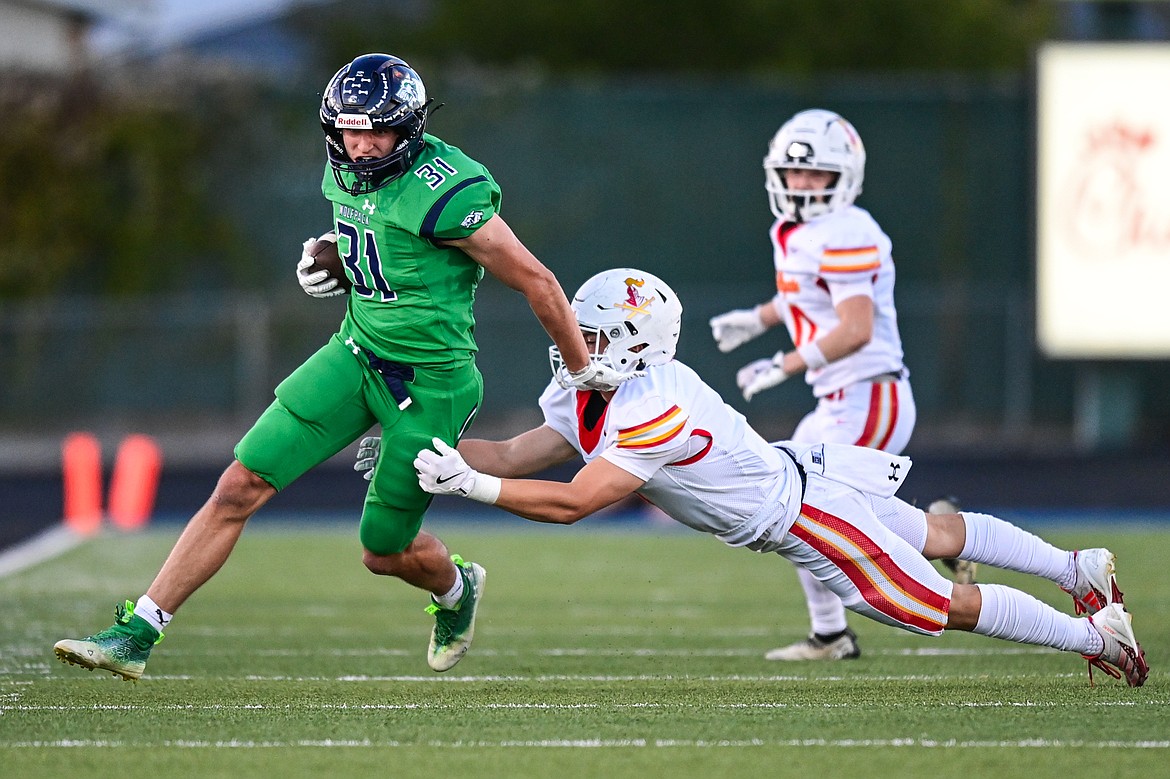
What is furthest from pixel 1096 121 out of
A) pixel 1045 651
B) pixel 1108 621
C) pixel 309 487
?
pixel 1108 621

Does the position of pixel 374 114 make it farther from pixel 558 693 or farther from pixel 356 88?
pixel 558 693

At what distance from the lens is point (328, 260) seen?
554cm

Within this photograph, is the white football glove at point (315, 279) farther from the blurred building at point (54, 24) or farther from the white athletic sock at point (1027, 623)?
the blurred building at point (54, 24)

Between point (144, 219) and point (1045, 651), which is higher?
point (144, 219)

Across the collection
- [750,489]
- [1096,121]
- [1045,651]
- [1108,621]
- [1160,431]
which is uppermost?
[1096,121]

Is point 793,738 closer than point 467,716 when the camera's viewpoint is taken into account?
Yes

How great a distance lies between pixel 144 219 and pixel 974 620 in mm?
14800

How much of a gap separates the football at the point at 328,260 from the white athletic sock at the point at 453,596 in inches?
40.9

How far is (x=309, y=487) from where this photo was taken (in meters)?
15.5

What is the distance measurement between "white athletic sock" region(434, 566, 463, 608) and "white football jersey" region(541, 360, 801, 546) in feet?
2.80

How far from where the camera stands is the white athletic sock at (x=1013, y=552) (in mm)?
5383

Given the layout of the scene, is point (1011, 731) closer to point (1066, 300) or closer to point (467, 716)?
point (467, 716)

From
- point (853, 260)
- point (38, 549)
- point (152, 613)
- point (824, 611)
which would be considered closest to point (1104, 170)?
point (38, 549)

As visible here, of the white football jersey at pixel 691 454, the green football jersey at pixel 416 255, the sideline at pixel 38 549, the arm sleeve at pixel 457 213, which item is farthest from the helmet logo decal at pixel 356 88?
the sideline at pixel 38 549
